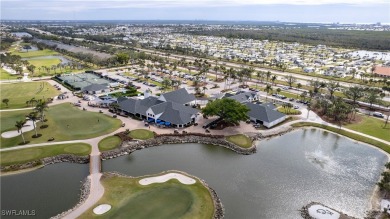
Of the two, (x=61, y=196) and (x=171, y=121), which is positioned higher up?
(x=171, y=121)

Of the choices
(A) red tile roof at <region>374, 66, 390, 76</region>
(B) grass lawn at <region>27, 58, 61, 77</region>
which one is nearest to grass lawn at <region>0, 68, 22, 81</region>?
(B) grass lawn at <region>27, 58, 61, 77</region>

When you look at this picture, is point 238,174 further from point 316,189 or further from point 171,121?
point 171,121

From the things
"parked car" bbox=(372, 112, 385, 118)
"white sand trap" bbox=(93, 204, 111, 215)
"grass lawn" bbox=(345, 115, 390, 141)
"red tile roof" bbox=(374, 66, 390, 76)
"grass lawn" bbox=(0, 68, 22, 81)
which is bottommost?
"white sand trap" bbox=(93, 204, 111, 215)

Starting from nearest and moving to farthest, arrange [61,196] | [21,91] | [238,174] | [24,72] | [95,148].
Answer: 1. [61,196]
2. [238,174]
3. [95,148]
4. [21,91]
5. [24,72]

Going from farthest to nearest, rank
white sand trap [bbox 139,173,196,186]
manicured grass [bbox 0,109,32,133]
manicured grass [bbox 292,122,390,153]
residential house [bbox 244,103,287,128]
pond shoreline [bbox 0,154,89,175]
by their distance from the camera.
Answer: residential house [bbox 244,103,287,128], manicured grass [bbox 0,109,32,133], manicured grass [bbox 292,122,390,153], pond shoreline [bbox 0,154,89,175], white sand trap [bbox 139,173,196,186]

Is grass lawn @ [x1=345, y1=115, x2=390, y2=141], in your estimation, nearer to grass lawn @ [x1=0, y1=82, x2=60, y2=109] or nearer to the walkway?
the walkway

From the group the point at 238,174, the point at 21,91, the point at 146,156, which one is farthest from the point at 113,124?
the point at 21,91

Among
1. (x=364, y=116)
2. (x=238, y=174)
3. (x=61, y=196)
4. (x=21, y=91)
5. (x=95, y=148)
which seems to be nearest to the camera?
(x=61, y=196)
